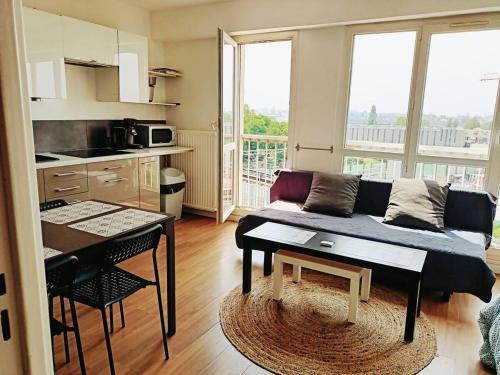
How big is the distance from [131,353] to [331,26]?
3.45 m

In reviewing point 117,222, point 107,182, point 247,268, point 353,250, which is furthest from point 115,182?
point 353,250

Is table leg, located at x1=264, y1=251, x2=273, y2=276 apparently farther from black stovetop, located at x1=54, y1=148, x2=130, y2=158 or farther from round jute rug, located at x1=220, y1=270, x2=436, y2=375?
black stovetop, located at x1=54, y1=148, x2=130, y2=158

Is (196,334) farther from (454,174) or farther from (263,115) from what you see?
(263,115)

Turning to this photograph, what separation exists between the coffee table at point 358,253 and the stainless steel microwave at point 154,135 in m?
2.06

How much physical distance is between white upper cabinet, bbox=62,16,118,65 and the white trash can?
1.38 metres

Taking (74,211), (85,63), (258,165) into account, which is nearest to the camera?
(74,211)

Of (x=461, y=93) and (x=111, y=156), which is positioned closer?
(x=461, y=93)

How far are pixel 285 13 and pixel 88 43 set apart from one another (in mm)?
1987

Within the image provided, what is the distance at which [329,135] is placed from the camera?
4.02m

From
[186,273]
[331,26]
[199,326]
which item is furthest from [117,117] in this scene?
[199,326]

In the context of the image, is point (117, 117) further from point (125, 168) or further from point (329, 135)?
point (329, 135)

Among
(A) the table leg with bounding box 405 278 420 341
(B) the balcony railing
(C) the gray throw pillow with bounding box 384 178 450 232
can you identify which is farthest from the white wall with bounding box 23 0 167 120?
(A) the table leg with bounding box 405 278 420 341

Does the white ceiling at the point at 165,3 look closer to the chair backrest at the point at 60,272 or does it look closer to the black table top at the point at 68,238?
the black table top at the point at 68,238

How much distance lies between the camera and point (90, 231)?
72.6 inches
